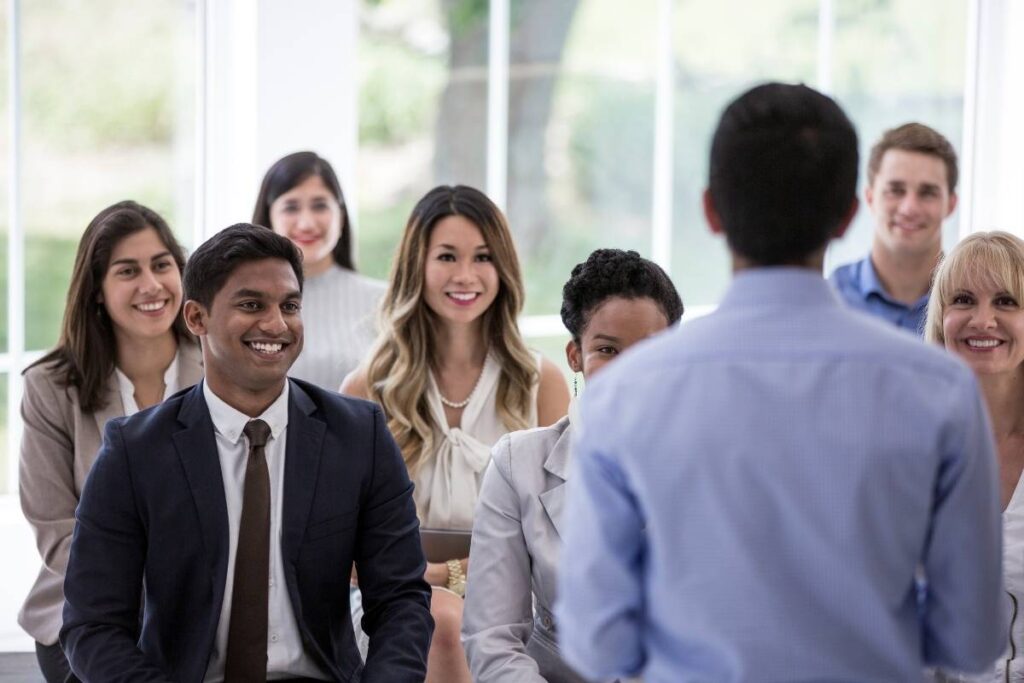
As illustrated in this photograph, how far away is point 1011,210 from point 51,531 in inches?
177

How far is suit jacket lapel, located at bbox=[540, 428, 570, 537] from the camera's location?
2424mm

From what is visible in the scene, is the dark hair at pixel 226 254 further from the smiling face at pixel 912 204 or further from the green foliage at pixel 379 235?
the green foliage at pixel 379 235

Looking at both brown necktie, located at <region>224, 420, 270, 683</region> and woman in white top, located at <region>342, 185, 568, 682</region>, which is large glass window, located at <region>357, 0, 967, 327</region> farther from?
brown necktie, located at <region>224, 420, 270, 683</region>

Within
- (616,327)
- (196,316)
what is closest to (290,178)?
(196,316)

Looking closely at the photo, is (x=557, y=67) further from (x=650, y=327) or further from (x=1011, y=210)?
(x=650, y=327)

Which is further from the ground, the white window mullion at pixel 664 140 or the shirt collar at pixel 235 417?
the white window mullion at pixel 664 140

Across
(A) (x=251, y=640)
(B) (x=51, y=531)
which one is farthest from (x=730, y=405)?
(B) (x=51, y=531)

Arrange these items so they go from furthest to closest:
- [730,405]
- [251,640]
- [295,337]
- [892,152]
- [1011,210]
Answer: [1011,210] < [892,152] < [295,337] < [251,640] < [730,405]

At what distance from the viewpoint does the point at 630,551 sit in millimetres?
1449

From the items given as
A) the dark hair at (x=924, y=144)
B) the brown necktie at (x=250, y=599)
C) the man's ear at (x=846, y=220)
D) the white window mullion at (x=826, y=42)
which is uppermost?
the white window mullion at (x=826, y=42)

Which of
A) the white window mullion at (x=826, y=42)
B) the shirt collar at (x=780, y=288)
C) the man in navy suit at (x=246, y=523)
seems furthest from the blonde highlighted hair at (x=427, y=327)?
the white window mullion at (x=826, y=42)

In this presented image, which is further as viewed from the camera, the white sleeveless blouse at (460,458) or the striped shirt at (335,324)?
the striped shirt at (335,324)

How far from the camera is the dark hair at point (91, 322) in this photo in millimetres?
3188

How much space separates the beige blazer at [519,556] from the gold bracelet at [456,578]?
0.66m
